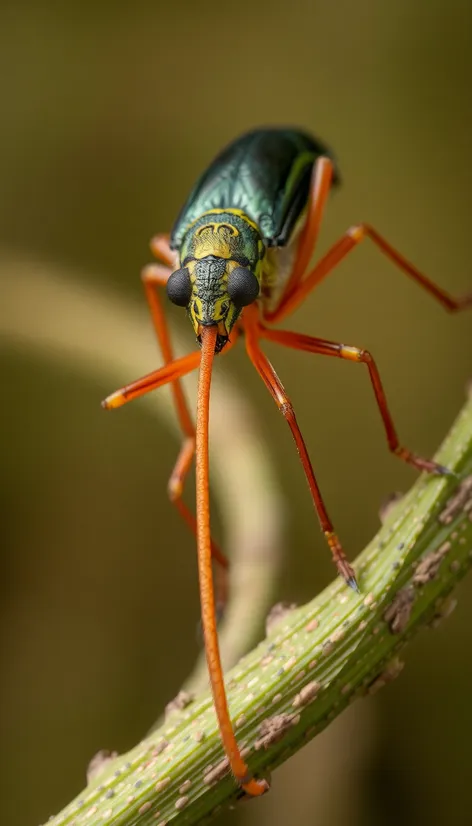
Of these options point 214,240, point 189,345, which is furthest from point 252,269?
point 189,345

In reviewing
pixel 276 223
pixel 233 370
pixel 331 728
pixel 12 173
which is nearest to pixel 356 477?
pixel 233 370

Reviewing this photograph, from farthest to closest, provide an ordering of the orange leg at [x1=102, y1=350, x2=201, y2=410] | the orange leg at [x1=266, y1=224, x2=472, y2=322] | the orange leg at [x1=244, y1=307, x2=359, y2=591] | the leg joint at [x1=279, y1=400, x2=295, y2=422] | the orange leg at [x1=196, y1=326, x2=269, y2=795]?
1. the orange leg at [x1=266, y1=224, x2=472, y2=322]
2. the orange leg at [x1=102, y1=350, x2=201, y2=410]
3. the leg joint at [x1=279, y1=400, x2=295, y2=422]
4. the orange leg at [x1=244, y1=307, x2=359, y2=591]
5. the orange leg at [x1=196, y1=326, x2=269, y2=795]

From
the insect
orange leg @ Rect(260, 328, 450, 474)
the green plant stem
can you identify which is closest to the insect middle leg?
the insect

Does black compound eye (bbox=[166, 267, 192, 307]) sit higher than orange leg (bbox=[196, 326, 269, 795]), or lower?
higher

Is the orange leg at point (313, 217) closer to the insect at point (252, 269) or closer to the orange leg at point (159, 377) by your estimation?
the insect at point (252, 269)

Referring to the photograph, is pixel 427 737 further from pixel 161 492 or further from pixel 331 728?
pixel 161 492

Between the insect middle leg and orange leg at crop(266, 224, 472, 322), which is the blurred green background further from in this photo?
orange leg at crop(266, 224, 472, 322)

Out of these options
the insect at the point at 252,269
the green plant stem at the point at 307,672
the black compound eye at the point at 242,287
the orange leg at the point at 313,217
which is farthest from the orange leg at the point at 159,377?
the green plant stem at the point at 307,672

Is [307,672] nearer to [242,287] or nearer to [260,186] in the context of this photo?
[242,287]
